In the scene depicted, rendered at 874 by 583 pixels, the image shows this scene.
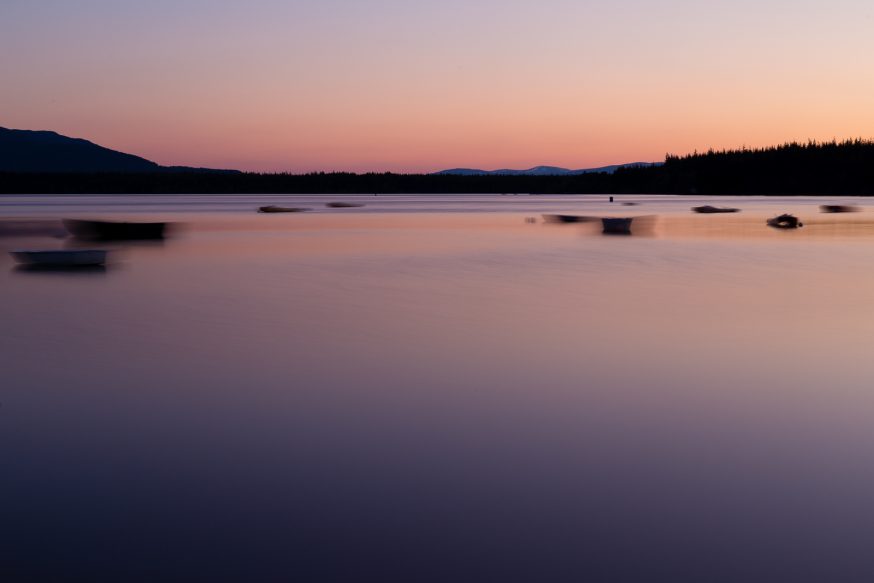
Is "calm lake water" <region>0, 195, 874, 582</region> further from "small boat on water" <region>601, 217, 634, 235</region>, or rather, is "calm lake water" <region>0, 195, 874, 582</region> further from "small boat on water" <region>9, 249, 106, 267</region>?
"small boat on water" <region>601, 217, 634, 235</region>

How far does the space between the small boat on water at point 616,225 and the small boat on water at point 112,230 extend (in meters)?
19.0

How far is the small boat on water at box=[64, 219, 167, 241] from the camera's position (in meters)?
33.1

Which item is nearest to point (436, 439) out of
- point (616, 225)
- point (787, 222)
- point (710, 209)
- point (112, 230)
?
point (112, 230)

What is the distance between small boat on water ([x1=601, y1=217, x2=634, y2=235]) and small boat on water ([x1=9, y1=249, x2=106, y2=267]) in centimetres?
2355

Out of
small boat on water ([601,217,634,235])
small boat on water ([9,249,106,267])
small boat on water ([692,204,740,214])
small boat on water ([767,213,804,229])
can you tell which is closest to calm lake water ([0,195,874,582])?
small boat on water ([9,249,106,267])

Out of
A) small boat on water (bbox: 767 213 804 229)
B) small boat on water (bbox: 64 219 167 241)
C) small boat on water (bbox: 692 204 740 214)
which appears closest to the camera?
small boat on water (bbox: 64 219 167 241)

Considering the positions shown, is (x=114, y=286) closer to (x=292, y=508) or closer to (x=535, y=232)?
(x=292, y=508)

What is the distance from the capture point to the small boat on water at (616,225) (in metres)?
38.8

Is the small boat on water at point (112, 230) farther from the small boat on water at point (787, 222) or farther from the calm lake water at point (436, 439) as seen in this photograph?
the small boat on water at point (787, 222)

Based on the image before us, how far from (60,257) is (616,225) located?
978 inches

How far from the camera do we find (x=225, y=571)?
460 cm

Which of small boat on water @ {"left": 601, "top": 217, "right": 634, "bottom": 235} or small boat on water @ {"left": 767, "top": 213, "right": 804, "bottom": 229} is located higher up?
small boat on water @ {"left": 601, "top": 217, "right": 634, "bottom": 235}

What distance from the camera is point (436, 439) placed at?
7.14 m

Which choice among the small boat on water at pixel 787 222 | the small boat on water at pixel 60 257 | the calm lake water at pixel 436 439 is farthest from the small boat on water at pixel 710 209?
the small boat on water at pixel 60 257
